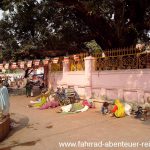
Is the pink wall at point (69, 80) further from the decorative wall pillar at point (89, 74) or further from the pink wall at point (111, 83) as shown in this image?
the decorative wall pillar at point (89, 74)

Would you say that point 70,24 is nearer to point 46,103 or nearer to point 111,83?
point 46,103

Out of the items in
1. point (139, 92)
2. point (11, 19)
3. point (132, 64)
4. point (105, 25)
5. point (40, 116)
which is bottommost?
point (40, 116)

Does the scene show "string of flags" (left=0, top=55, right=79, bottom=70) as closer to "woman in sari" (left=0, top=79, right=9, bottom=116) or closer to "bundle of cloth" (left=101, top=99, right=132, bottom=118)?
"bundle of cloth" (left=101, top=99, right=132, bottom=118)

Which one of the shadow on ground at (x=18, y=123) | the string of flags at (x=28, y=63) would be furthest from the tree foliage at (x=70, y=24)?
the shadow on ground at (x=18, y=123)

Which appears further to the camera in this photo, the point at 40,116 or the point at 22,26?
the point at 22,26

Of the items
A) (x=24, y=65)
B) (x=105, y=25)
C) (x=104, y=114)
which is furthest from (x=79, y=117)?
(x=24, y=65)

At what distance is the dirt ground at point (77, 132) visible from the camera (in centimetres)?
709

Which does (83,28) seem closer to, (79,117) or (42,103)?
(42,103)

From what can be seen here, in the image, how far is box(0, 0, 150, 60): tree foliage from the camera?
1379 cm

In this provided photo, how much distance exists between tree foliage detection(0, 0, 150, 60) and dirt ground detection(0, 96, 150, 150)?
4.30 meters

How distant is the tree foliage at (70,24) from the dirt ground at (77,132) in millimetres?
4305

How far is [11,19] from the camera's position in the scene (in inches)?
837

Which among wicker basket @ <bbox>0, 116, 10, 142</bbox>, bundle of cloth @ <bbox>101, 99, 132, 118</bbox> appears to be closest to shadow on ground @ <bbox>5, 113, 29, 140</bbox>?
wicker basket @ <bbox>0, 116, 10, 142</bbox>

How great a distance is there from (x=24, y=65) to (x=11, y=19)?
446cm
